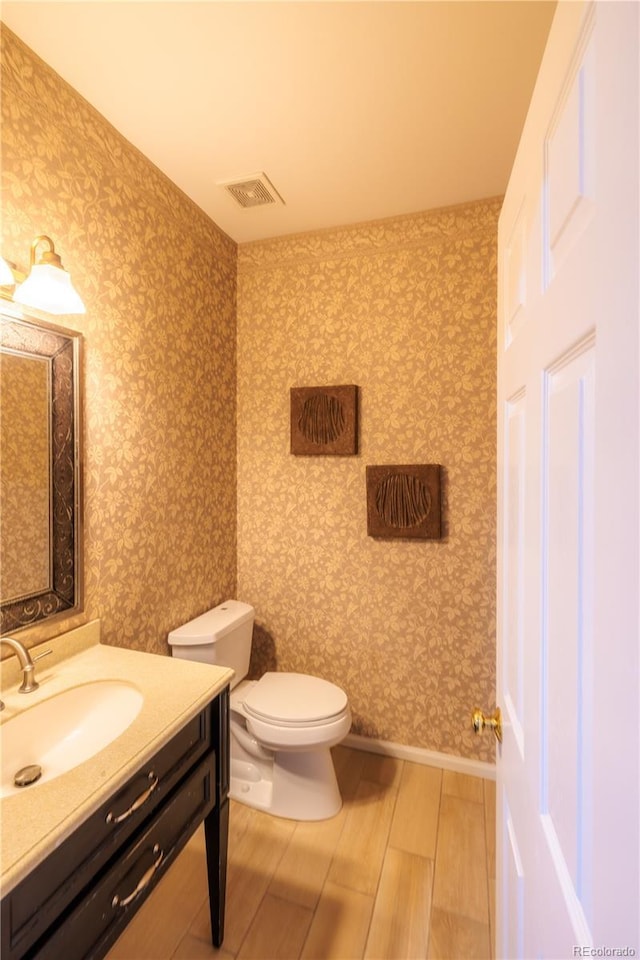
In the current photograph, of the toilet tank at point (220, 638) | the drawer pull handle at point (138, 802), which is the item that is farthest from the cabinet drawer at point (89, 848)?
the toilet tank at point (220, 638)

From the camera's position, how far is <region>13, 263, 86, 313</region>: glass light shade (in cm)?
110

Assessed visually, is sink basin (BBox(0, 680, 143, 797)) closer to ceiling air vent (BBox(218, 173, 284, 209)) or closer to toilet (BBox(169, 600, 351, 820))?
toilet (BBox(169, 600, 351, 820))

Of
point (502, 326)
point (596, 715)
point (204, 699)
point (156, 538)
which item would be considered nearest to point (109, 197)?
point (156, 538)

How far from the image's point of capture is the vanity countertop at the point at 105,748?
694 mm

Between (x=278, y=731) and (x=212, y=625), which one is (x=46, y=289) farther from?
(x=278, y=731)

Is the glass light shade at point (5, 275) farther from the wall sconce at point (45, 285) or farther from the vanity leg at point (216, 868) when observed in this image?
the vanity leg at point (216, 868)

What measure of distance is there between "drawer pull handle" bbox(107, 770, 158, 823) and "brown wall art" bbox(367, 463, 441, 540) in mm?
1311

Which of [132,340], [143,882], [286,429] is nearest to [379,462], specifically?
[286,429]

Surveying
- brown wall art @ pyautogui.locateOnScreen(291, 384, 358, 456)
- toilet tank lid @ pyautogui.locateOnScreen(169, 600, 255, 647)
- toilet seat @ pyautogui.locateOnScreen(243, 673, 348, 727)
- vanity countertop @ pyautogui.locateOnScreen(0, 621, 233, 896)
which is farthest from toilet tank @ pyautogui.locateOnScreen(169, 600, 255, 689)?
brown wall art @ pyautogui.locateOnScreen(291, 384, 358, 456)

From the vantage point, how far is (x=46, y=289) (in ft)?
3.65

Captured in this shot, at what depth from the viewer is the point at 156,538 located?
1705mm

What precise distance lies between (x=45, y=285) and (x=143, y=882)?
143cm

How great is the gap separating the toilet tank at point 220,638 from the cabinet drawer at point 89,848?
0.66 metres

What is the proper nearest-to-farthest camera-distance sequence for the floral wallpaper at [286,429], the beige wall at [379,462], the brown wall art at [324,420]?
the floral wallpaper at [286,429] < the beige wall at [379,462] < the brown wall art at [324,420]
